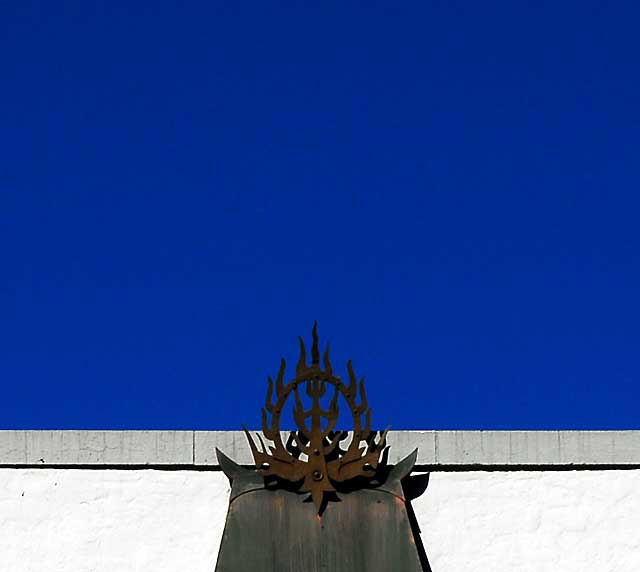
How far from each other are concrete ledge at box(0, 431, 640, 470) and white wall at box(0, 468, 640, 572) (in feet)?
0.21

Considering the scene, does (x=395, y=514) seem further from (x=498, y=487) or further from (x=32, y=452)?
(x=32, y=452)

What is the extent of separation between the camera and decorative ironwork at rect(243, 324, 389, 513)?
6.44m

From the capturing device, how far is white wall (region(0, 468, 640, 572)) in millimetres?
6609

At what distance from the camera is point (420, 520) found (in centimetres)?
662

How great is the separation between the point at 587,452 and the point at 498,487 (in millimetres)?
480

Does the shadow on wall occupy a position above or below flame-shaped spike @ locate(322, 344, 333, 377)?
below

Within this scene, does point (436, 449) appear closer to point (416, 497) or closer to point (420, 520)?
point (416, 497)

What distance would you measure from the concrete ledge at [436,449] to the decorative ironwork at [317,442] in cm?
23

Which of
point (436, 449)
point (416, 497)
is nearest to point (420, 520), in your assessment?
point (416, 497)

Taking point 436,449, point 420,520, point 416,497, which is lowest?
point 420,520

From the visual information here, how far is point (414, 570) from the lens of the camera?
20.7ft

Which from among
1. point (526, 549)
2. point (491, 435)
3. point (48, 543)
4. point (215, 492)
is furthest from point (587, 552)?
point (48, 543)

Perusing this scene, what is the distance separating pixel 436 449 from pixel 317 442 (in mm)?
626

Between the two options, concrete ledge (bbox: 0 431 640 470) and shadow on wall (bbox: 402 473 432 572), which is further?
concrete ledge (bbox: 0 431 640 470)
